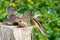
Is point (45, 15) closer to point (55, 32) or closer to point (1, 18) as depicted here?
point (55, 32)

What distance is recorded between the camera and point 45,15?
1.93 meters

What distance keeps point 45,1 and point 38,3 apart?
0.08m

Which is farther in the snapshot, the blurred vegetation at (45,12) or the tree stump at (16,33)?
the blurred vegetation at (45,12)

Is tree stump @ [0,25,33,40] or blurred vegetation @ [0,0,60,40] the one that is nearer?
tree stump @ [0,25,33,40]

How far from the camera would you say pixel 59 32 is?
1712 mm

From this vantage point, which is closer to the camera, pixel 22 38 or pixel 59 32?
pixel 22 38

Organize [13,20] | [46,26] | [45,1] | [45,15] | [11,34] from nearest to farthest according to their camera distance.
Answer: [11,34] → [13,20] → [46,26] → [45,15] → [45,1]

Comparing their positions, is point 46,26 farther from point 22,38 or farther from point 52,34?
point 22,38

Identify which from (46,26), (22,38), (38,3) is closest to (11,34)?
(22,38)

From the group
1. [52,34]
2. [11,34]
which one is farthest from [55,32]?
[11,34]

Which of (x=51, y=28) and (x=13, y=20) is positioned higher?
(x=13, y=20)

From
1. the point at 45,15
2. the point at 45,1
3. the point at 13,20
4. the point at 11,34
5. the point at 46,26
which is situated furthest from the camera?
the point at 45,1

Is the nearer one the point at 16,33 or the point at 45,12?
the point at 16,33

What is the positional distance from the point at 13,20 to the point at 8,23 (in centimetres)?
6
